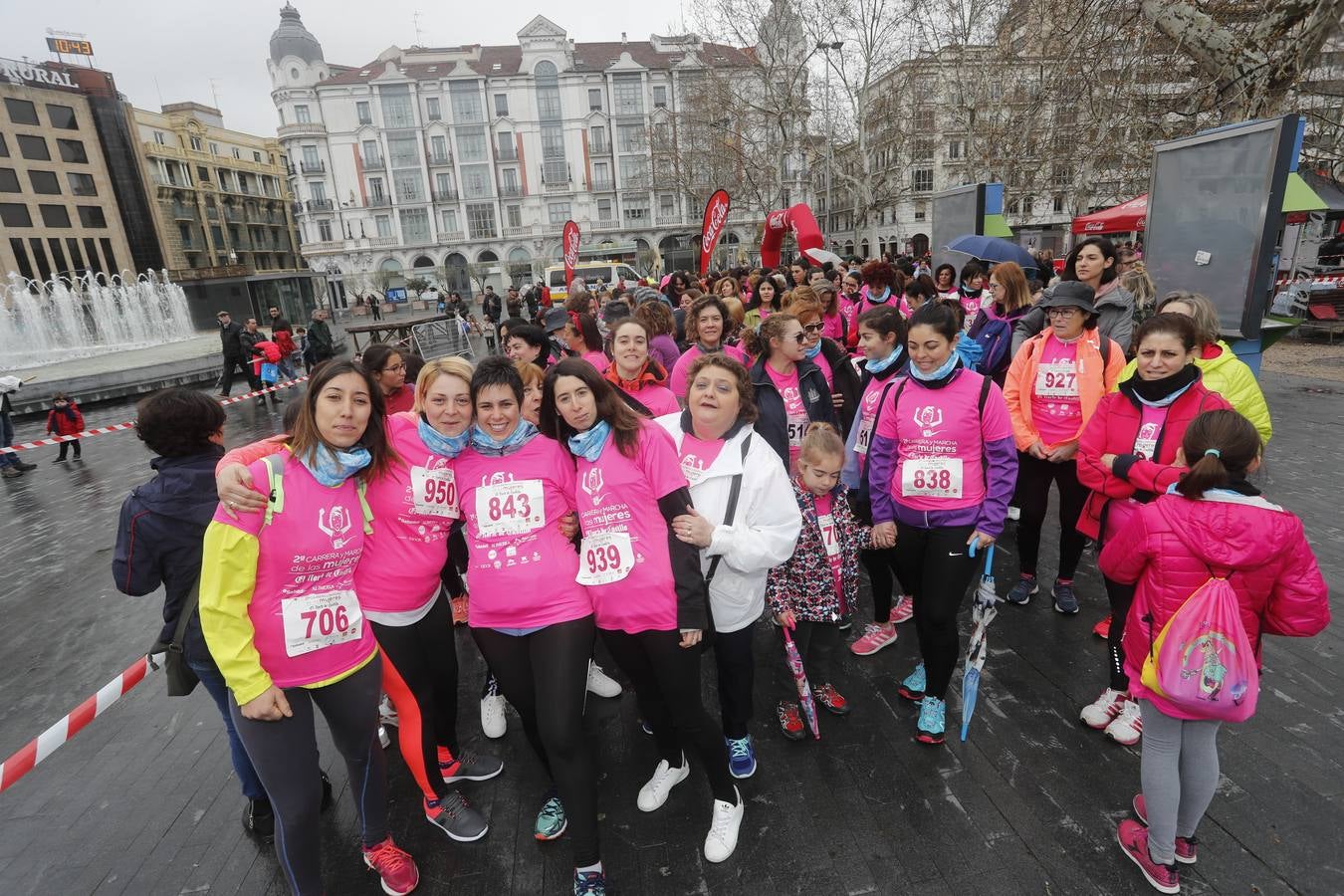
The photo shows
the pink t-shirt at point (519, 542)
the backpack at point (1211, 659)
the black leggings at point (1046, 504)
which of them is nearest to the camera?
the backpack at point (1211, 659)

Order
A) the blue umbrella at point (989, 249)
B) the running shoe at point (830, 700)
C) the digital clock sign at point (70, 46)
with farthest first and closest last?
the digital clock sign at point (70, 46), the blue umbrella at point (989, 249), the running shoe at point (830, 700)

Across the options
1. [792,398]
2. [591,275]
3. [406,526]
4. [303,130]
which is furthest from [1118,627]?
[303,130]

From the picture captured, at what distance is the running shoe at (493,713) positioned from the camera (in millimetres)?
3451

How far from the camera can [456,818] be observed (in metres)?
2.79

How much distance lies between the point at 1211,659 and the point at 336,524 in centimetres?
297

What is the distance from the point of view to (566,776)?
2383 millimetres

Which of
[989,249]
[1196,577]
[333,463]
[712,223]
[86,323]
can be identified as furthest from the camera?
[86,323]

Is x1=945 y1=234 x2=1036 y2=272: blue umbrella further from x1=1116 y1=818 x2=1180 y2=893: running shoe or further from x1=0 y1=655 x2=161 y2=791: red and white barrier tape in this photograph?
x1=0 y1=655 x2=161 y2=791: red and white barrier tape

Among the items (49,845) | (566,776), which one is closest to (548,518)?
(566,776)

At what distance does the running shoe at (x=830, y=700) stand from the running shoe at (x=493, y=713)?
1.69 m

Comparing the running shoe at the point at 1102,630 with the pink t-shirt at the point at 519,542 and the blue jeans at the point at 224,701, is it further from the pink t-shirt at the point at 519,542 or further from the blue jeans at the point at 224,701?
the blue jeans at the point at 224,701

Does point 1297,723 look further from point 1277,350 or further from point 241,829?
point 1277,350

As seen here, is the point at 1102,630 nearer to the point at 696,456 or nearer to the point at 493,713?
the point at 696,456

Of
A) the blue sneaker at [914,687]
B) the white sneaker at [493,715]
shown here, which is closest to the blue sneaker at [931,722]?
the blue sneaker at [914,687]
